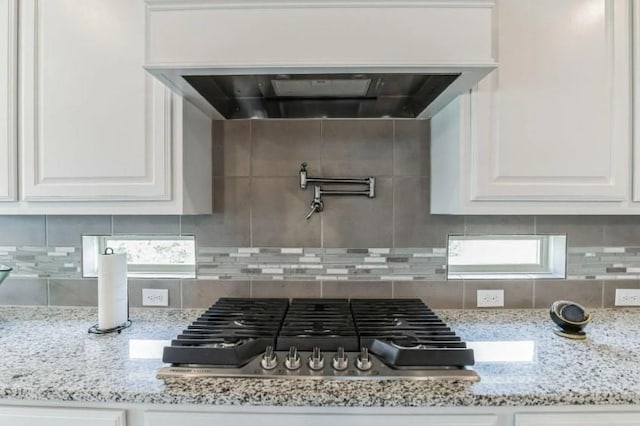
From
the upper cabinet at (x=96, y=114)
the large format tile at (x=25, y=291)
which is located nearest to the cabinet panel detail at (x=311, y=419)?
the upper cabinet at (x=96, y=114)

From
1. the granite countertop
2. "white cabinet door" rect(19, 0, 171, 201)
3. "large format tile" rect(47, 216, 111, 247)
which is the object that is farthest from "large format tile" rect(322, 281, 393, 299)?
"large format tile" rect(47, 216, 111, 247)

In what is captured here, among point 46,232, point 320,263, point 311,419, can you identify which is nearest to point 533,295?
point 320,263

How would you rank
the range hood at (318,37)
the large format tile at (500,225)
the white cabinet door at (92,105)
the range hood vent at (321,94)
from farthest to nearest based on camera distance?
the large format tile at (500,225), the white cabinet door at (92,105), the range hood vent at (321,94), the range hood at (318,37)

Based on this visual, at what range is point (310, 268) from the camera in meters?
1.62

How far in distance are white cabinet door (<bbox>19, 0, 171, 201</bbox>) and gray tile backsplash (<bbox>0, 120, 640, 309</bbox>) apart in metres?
Result: 0.36

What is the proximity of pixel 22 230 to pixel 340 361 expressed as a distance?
1647 millimetres

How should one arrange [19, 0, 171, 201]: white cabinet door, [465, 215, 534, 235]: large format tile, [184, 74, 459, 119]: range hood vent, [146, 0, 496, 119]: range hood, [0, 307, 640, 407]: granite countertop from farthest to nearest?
[465, 215, 534, 235]: large format tile, [19, 0, 171, 201]: white cabinet door, [184, 74, 459, 119]: range hood vent, [146, 0, 496, 119]: range hood, [0, 307, 640, 407]: granite countertop

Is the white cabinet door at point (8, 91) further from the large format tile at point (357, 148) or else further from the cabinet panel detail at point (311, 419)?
the large format tile at point (357, 148)

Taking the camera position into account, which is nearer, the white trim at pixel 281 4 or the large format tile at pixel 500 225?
the white trim at pixel 281 4

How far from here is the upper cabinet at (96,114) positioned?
125 centimetres

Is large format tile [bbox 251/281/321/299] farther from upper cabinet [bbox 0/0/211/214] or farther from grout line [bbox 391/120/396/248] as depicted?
upper cabinet [bbox 0/0/211/214]

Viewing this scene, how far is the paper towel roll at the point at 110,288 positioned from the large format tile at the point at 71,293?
1.41ft

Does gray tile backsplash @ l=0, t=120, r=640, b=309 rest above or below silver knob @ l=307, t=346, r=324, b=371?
above

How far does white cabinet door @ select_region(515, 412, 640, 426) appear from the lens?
0.91 meters
